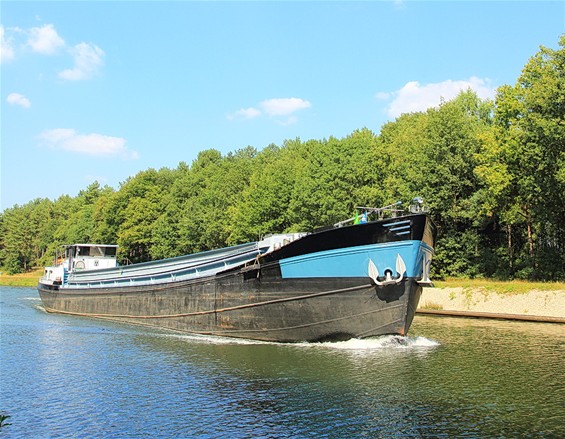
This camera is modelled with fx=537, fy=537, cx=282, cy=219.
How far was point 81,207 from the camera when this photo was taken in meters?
131

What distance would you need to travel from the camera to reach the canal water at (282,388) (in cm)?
1206

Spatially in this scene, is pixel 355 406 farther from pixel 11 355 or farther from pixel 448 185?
pixel 448 185

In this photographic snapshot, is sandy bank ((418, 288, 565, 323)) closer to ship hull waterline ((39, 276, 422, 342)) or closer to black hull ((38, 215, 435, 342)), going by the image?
black hull ((38, 215, 435, 342))

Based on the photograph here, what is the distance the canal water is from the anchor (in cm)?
241

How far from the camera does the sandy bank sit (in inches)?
1315

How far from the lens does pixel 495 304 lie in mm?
36531

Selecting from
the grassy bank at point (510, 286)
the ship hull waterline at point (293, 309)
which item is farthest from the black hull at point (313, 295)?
the grassy bank at point (510, 286)

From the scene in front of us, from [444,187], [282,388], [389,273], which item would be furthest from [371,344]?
[444,187]

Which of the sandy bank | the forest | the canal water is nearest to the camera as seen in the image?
the canal water

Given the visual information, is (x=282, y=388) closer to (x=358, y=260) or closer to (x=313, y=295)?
(x=313, y=295)

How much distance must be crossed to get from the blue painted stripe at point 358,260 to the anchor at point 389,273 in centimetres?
12

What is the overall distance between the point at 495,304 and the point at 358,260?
2005 centimetres

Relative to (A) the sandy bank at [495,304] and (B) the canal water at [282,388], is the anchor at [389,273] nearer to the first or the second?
(B) the canal water at [282,388]

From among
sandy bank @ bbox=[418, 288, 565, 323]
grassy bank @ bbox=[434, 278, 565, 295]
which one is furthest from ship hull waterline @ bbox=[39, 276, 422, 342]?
grassy bank @ bbox=[434, 278, 565, 295]
